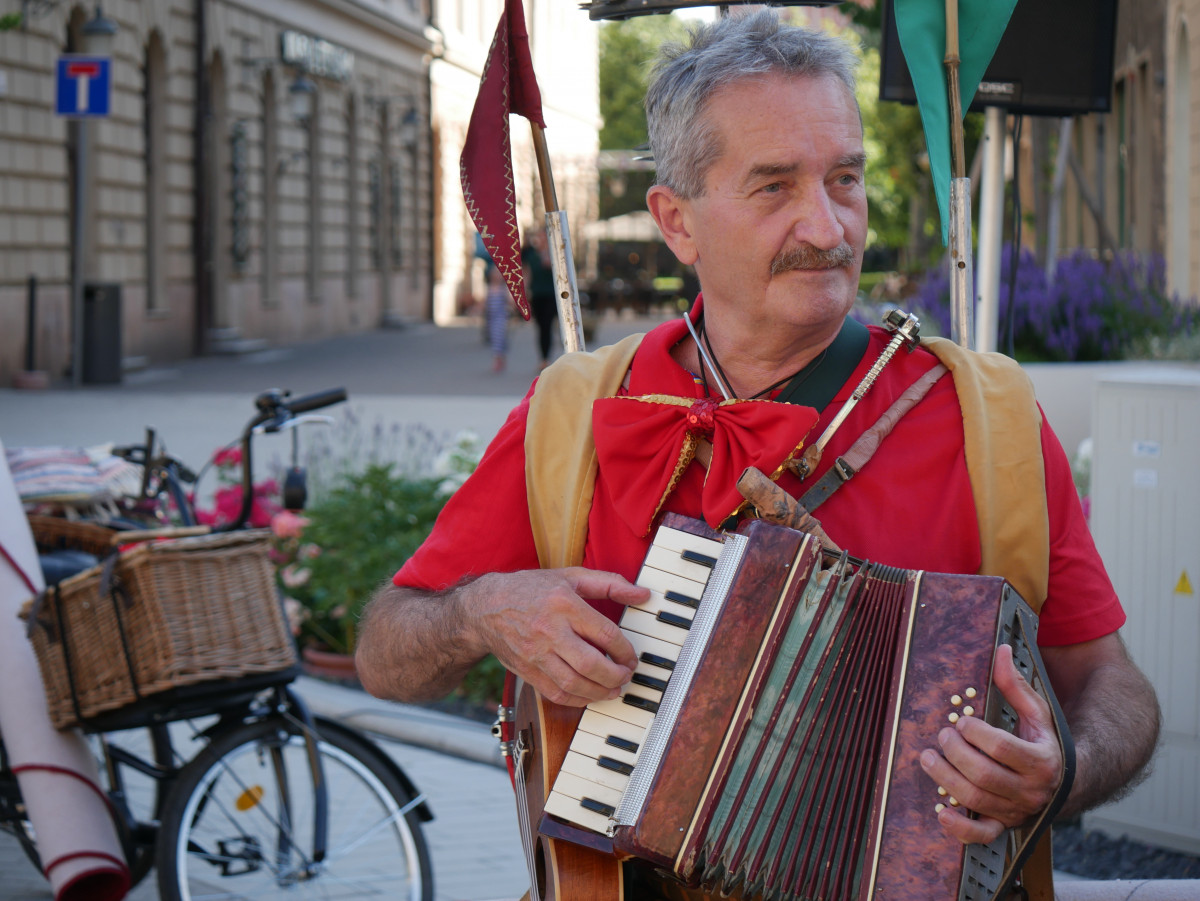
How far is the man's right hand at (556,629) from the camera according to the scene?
1840 mm

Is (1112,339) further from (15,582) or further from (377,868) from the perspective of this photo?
(15,582)

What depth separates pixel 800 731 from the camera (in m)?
1.74

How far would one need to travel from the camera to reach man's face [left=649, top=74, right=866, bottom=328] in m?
2.10

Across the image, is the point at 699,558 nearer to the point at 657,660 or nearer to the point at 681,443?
the point at 657,660

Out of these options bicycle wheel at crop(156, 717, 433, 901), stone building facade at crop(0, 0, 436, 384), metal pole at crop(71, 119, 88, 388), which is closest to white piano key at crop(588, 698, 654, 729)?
bicycle wheel at crop(156, 717, 433, 901)

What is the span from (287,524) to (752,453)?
466cm

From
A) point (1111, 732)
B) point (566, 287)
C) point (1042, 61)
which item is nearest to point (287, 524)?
point (1042, 61)

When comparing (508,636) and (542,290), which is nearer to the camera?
(508,636)

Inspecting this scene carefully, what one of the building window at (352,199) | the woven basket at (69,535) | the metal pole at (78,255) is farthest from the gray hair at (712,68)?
the building window at (352,199)

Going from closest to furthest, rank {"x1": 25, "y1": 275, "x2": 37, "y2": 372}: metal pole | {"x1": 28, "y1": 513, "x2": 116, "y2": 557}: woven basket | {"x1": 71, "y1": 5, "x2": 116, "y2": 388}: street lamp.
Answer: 1. {"x1": 28, "y1": 513, "x2": 116, "y2": 557}: woven basket
2. {"x1": 71, "y1": 5, "x2": 116, "y2": 388}: street lamp
3. {"x1": 25, "y1": 275, "x2": 37, "y2": 372}: metal pole

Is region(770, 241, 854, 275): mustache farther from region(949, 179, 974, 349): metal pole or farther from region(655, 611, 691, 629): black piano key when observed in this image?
region(655, 611, 691, 629): black piano key

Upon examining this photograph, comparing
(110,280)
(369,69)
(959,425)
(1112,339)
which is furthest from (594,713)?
(369,69)

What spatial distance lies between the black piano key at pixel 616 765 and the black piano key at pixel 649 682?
11 cm

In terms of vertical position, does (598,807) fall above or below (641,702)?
below
